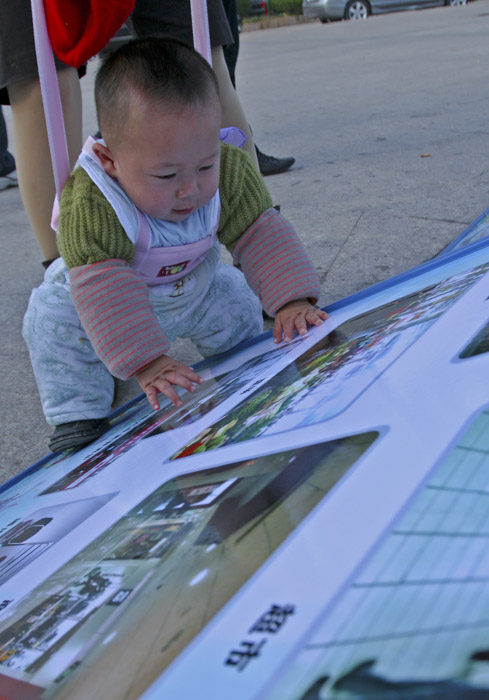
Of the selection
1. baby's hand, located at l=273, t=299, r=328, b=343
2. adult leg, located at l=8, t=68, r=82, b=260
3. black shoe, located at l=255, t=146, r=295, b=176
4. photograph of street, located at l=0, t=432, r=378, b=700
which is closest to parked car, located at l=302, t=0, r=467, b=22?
black shoe, located at l=255, t=146, r=295, b=176

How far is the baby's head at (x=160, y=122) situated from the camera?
3.69 ft

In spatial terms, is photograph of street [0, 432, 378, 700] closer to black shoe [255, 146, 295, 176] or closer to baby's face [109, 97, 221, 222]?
baby's face [109, 97, 221, 222]

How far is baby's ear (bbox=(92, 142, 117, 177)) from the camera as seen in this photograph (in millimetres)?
1244

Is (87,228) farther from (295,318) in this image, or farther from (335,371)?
(335,371)

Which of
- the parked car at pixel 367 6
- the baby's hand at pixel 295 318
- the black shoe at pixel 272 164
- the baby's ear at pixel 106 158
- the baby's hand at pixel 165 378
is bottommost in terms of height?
the baby's hand at pixel 165 378

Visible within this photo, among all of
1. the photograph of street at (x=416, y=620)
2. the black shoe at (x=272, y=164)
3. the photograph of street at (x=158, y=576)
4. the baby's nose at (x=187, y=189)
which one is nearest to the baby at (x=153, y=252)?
the baby's nose at (x=187, y=189)

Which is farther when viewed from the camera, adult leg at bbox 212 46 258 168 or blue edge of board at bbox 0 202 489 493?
adult leg at bbox 212 46 258 168

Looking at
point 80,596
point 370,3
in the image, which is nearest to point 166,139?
point 80,596

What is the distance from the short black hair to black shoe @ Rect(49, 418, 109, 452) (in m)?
0.52

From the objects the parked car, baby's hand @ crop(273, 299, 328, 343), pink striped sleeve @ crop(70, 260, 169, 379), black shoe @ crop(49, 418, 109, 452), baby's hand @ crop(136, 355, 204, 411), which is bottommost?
black shoe @ crop(49, 418, 109, 452)

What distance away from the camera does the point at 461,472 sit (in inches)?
22.5

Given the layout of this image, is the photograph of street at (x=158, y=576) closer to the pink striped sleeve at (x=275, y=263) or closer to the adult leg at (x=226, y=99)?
the pink striped sleeve at (x=275, y=263)

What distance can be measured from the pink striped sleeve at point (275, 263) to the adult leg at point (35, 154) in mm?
490

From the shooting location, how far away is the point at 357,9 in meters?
11.6
